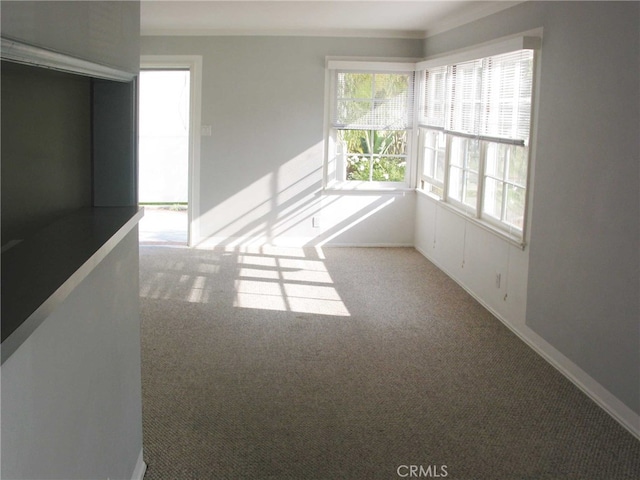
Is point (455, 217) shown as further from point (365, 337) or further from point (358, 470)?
point (358, 470)

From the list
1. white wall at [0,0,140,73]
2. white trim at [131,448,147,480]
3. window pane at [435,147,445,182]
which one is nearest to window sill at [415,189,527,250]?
window pane at [435,147,445,182]

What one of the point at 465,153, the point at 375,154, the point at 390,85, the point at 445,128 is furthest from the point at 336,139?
the point at 465,153

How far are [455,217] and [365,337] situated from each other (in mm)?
2141

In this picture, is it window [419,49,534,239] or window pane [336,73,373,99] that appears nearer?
window [419,49,534,239]

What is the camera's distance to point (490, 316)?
5613 millimetres

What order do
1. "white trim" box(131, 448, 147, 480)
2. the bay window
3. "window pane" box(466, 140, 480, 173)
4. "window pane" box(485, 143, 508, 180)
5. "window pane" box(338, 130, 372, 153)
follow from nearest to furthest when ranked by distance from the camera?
"white trim" box(131, 448, 147, 480) < the bay window < "window pane" box(485, 143, 508, 180) < "window pane" box(466, 140, 480, 173) < "window pane" box(338, 130, 372, 153)

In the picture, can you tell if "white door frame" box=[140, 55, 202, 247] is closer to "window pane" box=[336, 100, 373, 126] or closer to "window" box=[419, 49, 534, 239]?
"window pane" box=[336, 100, 373, 126]

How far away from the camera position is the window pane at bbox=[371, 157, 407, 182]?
837cm

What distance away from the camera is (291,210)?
8.29 meters

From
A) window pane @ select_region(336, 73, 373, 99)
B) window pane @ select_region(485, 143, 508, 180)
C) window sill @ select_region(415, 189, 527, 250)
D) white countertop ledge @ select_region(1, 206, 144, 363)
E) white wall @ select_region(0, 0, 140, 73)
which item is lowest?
window sill @ select_region(415, 189, 527, 250)

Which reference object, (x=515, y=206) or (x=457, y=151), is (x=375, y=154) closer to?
(x=457, y=151)

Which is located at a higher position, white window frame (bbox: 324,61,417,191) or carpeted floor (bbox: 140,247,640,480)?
Answer: white window frame (bbox: 324,61,417,191)

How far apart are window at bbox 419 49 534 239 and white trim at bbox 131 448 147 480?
10.3ft

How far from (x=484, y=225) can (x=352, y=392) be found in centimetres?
234
